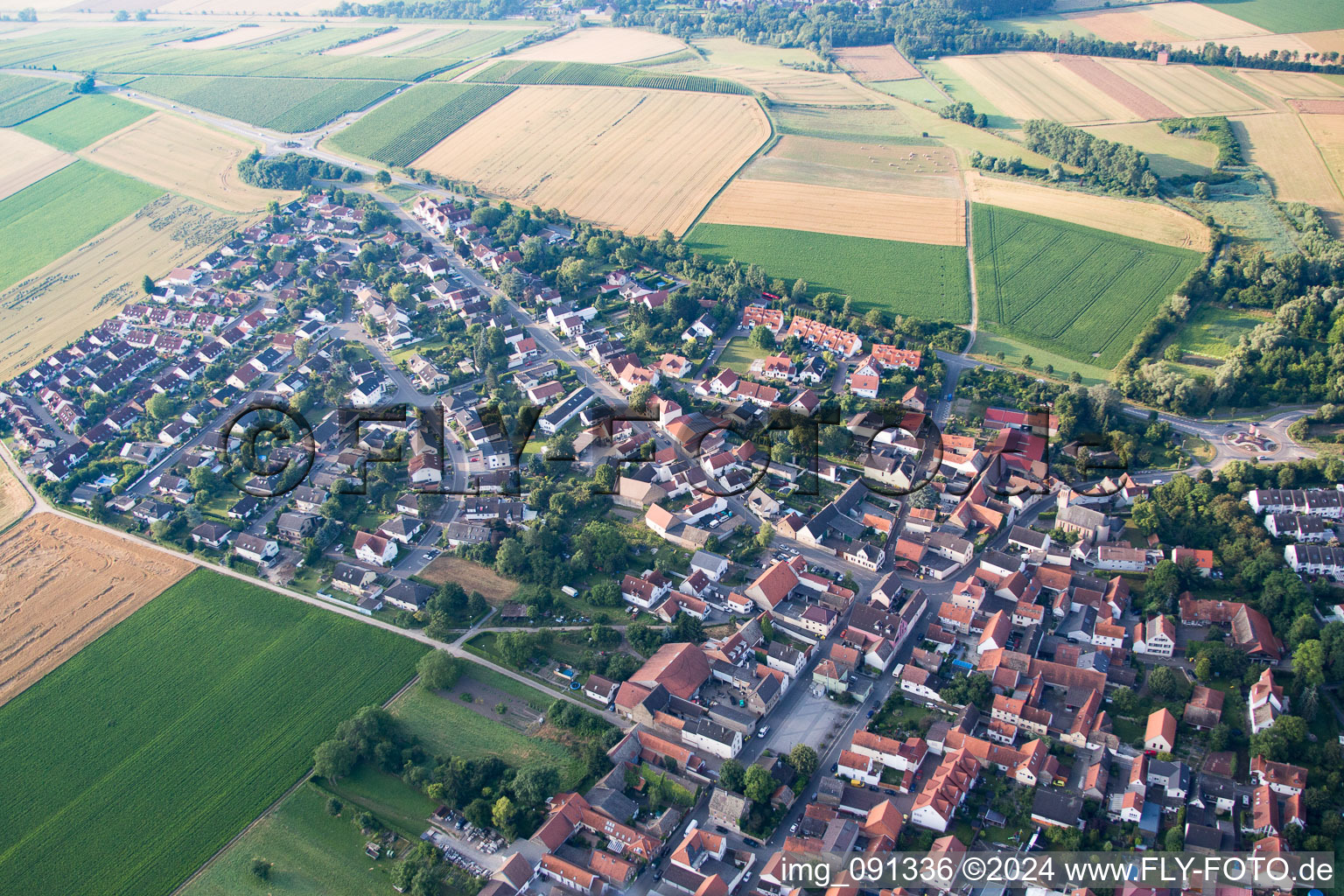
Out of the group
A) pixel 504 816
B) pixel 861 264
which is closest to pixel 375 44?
pixel 861 264

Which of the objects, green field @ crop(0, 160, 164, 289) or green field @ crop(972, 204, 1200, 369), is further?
green field @ crop(0, 160, 164, 289)

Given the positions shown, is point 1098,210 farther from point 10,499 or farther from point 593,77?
point 10,499

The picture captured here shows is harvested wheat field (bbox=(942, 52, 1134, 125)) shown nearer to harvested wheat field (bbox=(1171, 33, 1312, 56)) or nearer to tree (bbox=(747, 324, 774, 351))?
harvested wheat field (bbox=(1171, 33, 1312, 56))

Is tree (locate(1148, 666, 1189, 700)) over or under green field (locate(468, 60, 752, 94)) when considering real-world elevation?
under

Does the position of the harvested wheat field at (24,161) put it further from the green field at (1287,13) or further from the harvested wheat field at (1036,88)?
the green field at (1287,13)

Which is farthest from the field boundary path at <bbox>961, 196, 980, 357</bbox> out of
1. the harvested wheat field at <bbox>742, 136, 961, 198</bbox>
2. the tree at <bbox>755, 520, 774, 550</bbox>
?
the tree at <bbox>755, 520, 774, 550</bbox>

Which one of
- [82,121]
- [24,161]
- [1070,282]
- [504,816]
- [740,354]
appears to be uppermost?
[82,121]
